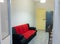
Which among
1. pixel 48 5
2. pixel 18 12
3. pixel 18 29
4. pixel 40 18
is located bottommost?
pixel 18 29

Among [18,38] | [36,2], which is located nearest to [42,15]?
[36,2]

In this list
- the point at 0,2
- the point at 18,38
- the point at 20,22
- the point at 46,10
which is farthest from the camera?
the point at 46,10

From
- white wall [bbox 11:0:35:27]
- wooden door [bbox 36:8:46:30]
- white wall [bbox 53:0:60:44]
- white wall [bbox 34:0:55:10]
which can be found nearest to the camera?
white wall [bbox 53:0:60:44]

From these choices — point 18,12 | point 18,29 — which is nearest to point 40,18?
point 18,12

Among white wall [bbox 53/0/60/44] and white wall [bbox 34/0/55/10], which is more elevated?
white wall [bbox 34/0/55/10]

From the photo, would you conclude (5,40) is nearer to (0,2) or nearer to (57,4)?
(0,2)

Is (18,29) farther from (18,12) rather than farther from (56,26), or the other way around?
(56,26)

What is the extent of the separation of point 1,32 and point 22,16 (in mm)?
3671

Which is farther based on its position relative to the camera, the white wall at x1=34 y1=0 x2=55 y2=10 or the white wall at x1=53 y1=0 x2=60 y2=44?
the white wall at x1=34 y1=0 x2=55 y2=10

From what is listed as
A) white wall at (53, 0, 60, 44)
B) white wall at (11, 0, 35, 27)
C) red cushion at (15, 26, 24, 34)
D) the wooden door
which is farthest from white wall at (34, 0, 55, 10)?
white wall at (53, 0, 60, 44)

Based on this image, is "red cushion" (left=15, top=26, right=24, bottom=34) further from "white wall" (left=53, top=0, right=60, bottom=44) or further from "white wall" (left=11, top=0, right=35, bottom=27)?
"white wall" (left=53, top=0, right=60, bottom=44)

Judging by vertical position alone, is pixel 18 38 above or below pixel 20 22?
below

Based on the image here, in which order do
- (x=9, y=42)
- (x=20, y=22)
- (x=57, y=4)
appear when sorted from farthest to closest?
(x=20, y=22) < (x=9, y=42) < (x=57, y=4)

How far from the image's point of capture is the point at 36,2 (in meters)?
9.23
